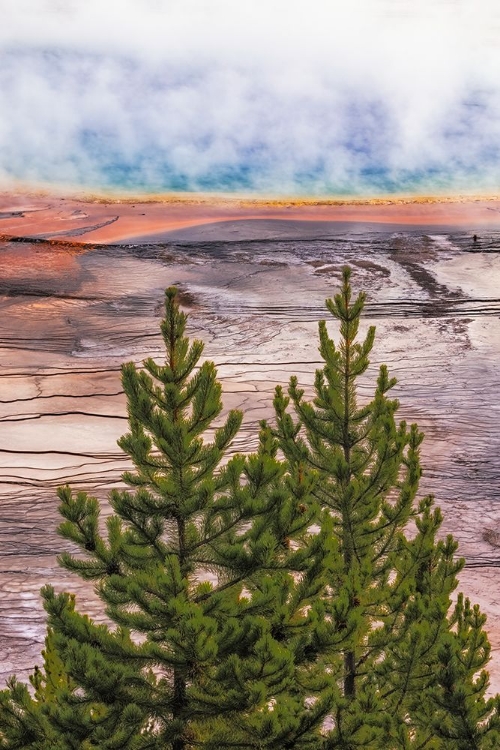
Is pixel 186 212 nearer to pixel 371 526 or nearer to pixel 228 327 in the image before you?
pixel 228 327

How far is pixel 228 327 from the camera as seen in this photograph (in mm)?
12273

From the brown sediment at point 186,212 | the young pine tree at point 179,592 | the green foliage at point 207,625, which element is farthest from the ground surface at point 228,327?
the young pine tree at point 179,592

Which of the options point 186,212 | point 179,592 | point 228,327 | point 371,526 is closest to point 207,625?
point 179,592

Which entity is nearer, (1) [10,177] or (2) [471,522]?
(2) [471,522]

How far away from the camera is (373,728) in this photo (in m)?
4.32

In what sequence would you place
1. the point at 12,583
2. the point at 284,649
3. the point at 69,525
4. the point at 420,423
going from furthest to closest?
the point at 420,423 → the point at 12,583 → the point at 69,525 → the point at 284,649

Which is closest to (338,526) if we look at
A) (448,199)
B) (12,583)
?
(12,583)

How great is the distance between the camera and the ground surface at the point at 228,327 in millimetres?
9141

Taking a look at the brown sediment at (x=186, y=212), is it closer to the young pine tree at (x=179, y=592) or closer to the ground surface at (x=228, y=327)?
the ground surface at (x=228, y=327)

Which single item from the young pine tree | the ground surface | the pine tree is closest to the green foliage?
the young pine tree

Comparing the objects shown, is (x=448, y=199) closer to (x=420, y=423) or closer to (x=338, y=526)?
(x=420, y=423)

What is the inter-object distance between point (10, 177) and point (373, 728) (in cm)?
1450

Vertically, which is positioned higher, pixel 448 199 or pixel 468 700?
pixel 448 199

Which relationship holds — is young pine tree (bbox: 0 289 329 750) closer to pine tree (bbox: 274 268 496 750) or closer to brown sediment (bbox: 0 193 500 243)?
pine tree (bbox: 274 268 496 750)
